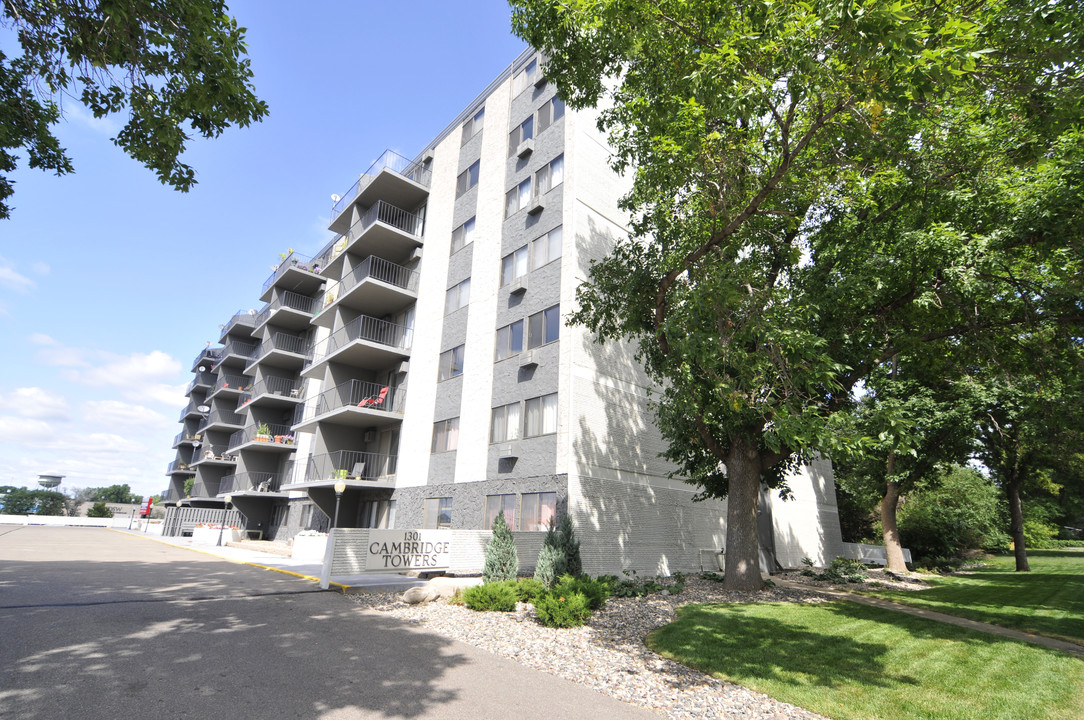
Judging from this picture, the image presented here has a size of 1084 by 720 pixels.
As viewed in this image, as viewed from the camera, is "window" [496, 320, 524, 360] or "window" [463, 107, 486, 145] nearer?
"window" [496, 320, 524, 360]

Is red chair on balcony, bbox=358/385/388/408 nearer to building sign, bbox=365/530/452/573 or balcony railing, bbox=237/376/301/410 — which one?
building sign, bbox=365/530/452/573

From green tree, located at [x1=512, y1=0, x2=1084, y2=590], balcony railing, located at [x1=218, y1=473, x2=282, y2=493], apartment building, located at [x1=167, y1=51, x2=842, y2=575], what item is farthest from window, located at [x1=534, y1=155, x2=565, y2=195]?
balcony railing, located at [x1=218, y1=473, x2=282, y2=493]

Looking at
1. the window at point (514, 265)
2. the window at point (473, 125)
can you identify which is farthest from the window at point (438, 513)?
the window at point (473, 125)

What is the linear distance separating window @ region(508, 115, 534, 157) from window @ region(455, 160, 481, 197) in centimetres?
237

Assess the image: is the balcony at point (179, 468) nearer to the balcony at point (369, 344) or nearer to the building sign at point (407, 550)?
the balcony at point (369, 344)

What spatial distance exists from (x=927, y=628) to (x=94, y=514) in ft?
291

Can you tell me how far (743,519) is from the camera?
570 inches

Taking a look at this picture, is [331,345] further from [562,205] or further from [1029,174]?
[1029,174]

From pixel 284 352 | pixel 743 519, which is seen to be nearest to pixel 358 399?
pixel 284 352

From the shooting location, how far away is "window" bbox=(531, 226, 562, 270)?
2022 centimetres

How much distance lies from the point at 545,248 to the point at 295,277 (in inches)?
1043

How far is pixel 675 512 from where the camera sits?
20000 mm

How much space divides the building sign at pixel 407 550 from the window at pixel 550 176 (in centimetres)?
1328

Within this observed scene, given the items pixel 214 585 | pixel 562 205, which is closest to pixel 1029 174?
pixel 562 205
